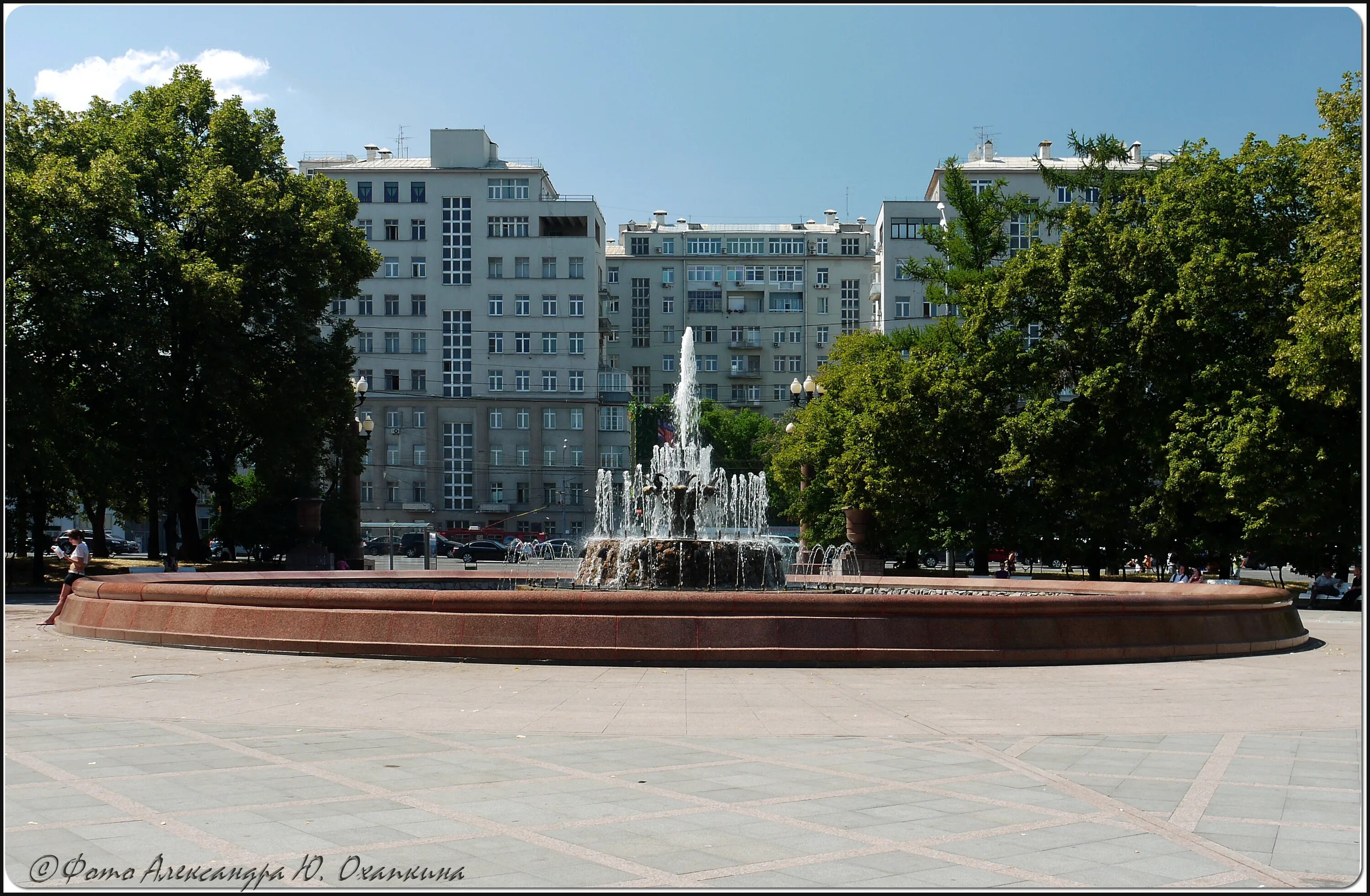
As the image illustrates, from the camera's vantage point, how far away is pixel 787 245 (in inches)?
3841

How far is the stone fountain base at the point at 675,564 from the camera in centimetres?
1808

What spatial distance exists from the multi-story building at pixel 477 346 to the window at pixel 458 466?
85 millimetres

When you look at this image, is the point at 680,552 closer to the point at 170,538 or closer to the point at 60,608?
the point at 60,608

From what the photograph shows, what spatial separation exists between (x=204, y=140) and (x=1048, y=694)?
3675 centimetres

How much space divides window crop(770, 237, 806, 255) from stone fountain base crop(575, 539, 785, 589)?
8057 centimetres

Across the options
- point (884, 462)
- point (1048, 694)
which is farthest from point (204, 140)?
point (1048, 694)

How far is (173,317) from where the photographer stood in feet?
118

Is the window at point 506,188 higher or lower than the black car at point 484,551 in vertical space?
higher

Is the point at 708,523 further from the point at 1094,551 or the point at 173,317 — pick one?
the point at 173,317

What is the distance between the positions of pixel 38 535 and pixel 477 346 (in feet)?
153

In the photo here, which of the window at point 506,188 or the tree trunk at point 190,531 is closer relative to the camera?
the tree trunk at point 190,531

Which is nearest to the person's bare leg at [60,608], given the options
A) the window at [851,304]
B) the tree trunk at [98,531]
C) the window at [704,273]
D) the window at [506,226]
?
the tree trunk at [98,531]

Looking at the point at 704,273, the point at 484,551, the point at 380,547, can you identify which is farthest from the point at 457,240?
the point at 484,551

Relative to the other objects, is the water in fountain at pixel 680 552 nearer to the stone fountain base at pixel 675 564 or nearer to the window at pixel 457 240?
the stone fountain base at pixel 675 564
